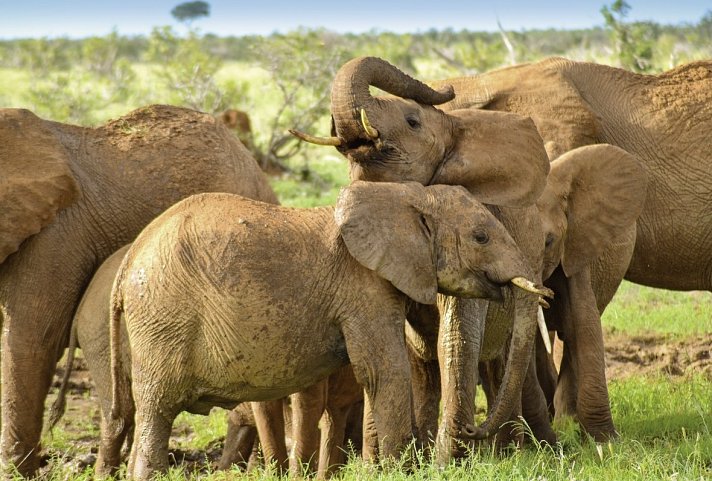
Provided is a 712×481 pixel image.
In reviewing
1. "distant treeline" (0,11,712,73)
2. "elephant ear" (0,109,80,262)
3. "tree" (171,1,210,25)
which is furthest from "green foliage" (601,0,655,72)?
"tree" (171,1,210,25)

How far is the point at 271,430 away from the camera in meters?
7.03

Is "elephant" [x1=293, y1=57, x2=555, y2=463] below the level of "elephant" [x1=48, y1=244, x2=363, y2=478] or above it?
above

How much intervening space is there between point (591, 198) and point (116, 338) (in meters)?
2.79

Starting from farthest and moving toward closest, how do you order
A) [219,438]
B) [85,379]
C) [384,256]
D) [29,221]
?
1. [85,379]
2. [219,438]
3. [29,221]
4. [384,256]

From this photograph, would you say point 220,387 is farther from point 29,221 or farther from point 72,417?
point 72,417

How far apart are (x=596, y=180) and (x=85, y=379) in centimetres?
433

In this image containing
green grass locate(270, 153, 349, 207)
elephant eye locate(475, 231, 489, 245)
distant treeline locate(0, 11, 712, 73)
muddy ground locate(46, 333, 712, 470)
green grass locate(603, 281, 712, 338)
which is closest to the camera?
elephant eye locate(475, 231, 489, 245)

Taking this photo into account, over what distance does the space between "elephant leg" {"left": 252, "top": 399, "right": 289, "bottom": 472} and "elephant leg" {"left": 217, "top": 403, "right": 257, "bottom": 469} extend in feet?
1.34

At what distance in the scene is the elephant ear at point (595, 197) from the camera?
7133 mm

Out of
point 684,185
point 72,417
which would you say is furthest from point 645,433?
point 72,417

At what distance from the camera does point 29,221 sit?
280 inches

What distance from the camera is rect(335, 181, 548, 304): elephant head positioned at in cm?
566

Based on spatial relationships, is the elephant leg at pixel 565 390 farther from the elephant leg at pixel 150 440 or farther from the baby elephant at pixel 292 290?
the elephant leg at pixel 150 440

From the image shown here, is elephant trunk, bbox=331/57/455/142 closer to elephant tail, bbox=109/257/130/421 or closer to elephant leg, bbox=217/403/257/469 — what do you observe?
elephant tail, bbox=109/257/130/421
